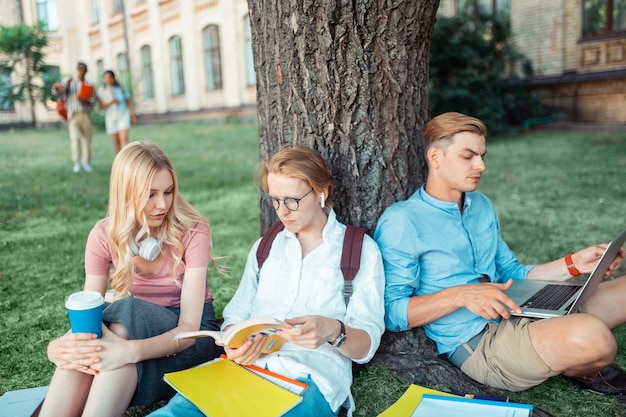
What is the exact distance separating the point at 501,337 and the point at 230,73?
19.6 m

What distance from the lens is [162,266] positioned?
9.02 feet

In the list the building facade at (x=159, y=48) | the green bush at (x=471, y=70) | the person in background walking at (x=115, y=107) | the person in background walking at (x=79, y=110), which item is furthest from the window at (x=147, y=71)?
the green bush at (x=471, y=70)

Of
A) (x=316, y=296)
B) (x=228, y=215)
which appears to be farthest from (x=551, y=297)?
(x=228, y=215)

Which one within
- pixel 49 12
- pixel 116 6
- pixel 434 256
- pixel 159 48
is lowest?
pixel 434 256

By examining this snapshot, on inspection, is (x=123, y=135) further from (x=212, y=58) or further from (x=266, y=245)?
(x=212, y=58)

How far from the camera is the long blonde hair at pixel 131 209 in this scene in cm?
257

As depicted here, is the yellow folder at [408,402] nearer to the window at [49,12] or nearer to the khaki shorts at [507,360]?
the khaki shorts at [507,360]

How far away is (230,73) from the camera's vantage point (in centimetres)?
2117

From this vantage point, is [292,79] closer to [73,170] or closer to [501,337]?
[501,337]

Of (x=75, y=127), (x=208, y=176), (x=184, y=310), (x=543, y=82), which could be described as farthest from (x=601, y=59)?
(x=184, y=310)

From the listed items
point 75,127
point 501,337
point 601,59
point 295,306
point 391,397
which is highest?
point 601,59

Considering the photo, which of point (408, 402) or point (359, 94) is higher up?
point (359, 94)

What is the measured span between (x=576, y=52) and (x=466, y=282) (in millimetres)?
13613

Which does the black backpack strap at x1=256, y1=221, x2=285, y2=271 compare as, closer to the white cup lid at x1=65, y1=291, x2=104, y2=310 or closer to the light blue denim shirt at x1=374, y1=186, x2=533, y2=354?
the light blue denim shirt at x1=374, y1=186, x2=533, y2=354
